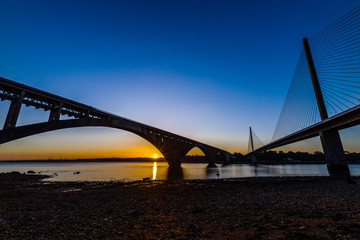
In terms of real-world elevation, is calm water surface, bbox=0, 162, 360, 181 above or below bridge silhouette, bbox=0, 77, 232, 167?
below

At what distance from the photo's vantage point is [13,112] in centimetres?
2256

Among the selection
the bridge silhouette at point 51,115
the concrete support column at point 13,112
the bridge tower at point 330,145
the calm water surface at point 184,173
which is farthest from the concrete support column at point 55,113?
the bridge tower at point 330,145

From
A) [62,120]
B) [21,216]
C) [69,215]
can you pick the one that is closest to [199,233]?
[69,215]

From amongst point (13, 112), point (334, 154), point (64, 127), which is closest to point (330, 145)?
point (334, 154)

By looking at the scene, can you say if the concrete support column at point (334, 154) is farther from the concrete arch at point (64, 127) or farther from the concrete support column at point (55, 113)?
the concrete support column at point (55, 113)

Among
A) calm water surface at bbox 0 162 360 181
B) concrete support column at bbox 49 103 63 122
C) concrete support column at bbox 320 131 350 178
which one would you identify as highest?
concrete support column at bbox 49 103 63 122

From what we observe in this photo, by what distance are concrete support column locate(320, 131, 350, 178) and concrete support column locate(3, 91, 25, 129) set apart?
1935 inches

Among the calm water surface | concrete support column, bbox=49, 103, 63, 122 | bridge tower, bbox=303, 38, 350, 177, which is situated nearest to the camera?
concrete support column, bbox=49, 103, 63, 122

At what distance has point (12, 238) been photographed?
5.19 metres

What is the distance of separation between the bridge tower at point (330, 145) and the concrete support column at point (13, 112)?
47.5 meters

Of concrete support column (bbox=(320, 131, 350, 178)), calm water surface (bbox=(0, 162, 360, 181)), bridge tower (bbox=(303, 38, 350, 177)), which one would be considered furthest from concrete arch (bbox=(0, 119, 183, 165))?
concrete support column (bbox=(320, 131, 350, 178))

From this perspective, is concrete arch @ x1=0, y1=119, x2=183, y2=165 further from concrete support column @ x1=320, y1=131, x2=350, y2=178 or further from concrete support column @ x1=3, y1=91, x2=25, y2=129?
concrete support column @ x1=320, y1=131, x2=350, y2=178

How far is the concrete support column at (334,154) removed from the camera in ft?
98.9

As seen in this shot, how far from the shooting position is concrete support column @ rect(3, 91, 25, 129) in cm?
2216
